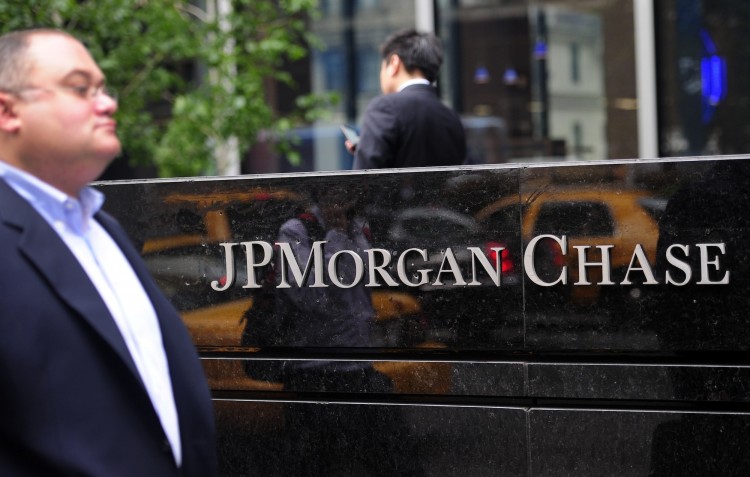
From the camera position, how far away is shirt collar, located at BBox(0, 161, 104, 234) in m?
2.17

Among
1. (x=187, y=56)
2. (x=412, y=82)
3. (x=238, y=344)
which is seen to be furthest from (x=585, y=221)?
(x=187, y=56)

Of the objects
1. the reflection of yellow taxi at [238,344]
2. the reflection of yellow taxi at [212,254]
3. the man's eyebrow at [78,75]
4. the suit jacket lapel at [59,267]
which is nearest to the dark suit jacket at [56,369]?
the suit jacket lapel at [59,267]

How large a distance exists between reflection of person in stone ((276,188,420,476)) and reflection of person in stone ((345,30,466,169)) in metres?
0.51

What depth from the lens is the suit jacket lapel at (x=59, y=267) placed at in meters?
2.08

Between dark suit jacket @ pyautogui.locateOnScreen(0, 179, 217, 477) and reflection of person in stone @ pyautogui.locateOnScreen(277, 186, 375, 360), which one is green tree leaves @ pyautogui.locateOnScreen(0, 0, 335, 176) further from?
dark suit jacket @ pyautogui.locateOnScreen(0, 179, 217, 477)

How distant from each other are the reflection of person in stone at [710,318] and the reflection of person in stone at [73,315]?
2.24 metres

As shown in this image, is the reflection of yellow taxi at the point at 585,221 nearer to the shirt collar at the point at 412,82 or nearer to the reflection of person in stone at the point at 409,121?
the reflection of person in stone at the point at 409,121

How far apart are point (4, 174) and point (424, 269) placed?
237 centimetres

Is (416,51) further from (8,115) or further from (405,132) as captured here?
(8,115)

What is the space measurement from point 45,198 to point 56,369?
336 millimetres

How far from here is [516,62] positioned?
37.7 ft

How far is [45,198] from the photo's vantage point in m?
2.18

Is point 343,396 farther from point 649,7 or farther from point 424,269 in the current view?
point 649,7

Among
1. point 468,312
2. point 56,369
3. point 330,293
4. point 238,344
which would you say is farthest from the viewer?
point 238,344
